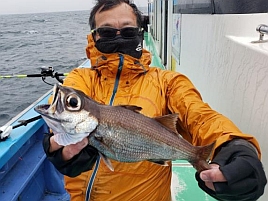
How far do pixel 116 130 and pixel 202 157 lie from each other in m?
0.40

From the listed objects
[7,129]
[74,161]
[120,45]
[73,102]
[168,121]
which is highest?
[120,45]

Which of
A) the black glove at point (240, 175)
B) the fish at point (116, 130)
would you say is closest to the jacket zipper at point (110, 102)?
the fish at point (116, 130)

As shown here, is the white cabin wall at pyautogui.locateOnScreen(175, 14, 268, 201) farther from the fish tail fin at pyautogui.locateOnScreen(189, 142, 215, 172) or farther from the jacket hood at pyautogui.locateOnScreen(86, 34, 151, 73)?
the jacket hood at pyautogui.locateOnScreen(86, 34, 151, 73)

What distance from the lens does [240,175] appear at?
3.71 ft

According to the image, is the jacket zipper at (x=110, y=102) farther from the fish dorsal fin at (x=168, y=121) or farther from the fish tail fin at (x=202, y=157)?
the fish tail fin at (x=202, y=157)

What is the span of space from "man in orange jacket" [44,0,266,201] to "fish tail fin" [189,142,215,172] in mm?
29

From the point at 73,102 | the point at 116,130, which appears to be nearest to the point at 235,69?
the point at 116,130

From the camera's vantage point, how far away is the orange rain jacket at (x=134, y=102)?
1.64 meters

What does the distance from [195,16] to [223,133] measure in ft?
9.12

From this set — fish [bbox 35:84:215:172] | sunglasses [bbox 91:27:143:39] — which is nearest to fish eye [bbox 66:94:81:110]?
fish [bbox 35:84:215:172]

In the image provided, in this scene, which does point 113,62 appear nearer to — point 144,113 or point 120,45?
point 120,45

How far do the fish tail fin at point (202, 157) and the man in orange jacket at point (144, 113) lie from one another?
0.10 feet

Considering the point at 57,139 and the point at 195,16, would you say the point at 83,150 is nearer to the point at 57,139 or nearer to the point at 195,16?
the point at 57,139

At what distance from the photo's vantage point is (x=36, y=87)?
37.0ft
